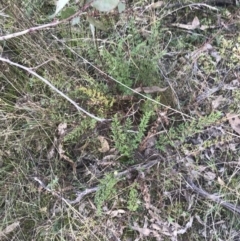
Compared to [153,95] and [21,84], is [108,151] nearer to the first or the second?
[153,95]

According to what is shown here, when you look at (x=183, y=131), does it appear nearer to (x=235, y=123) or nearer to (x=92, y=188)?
(x=235, y=123)

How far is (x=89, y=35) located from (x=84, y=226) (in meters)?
0.74

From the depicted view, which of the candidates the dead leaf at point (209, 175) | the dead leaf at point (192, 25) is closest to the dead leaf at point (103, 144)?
the dead leaf at point (209, 175)

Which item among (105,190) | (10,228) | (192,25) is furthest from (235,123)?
(10,228)

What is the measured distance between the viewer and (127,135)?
5.58 feet

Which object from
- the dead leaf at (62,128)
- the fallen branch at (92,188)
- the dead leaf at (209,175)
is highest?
the dead leaf at (62,128)

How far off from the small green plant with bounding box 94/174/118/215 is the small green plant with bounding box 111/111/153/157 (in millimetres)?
108

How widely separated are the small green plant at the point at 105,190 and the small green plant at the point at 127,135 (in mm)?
108

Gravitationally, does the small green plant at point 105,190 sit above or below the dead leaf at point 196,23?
below

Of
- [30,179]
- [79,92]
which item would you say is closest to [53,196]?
[30,179]

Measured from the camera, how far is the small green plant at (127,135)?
162 centimetres

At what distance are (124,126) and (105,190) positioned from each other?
24cm

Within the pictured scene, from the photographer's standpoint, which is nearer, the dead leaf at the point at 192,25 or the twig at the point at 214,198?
the twig at the point at 214,198

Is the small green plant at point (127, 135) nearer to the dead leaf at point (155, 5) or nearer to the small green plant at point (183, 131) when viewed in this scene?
the small green plant at point (183, 131)
